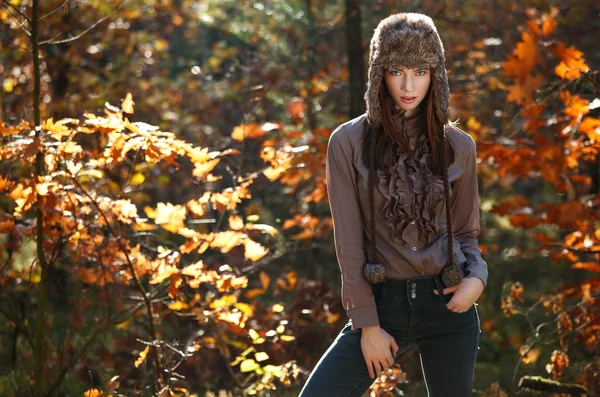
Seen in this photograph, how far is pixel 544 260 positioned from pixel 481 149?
20.8 ft

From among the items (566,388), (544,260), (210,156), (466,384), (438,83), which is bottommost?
(544,260)

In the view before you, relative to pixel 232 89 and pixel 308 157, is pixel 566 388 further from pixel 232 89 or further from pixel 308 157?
pixel 232 89

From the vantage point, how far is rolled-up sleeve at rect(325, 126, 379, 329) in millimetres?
2779

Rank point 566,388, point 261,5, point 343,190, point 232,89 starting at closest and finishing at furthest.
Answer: point 343,190 → point 566,388 → point 261,5 → point 232,89

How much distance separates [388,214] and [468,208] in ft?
1.18

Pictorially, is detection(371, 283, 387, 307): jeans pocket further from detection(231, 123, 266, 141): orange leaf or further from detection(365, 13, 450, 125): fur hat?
detection(231, 123, 266, 141): orange leaf

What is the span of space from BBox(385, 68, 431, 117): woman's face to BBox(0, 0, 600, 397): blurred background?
4.88 feet

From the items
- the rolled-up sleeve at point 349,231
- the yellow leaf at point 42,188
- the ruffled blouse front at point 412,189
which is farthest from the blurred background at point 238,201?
the ruffled blouse front at point 412,189

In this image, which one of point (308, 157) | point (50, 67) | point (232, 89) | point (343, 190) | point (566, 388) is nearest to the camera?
point (343, 190)

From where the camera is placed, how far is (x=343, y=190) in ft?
9.31

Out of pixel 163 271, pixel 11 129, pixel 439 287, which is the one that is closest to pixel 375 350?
pixel 439 287

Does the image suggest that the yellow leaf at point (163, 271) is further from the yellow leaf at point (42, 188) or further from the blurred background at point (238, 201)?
the yellow leaf at point (42, 188)

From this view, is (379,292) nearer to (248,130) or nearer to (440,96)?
(440,96)

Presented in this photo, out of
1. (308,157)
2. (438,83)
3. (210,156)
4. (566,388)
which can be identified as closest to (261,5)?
(308,157)
